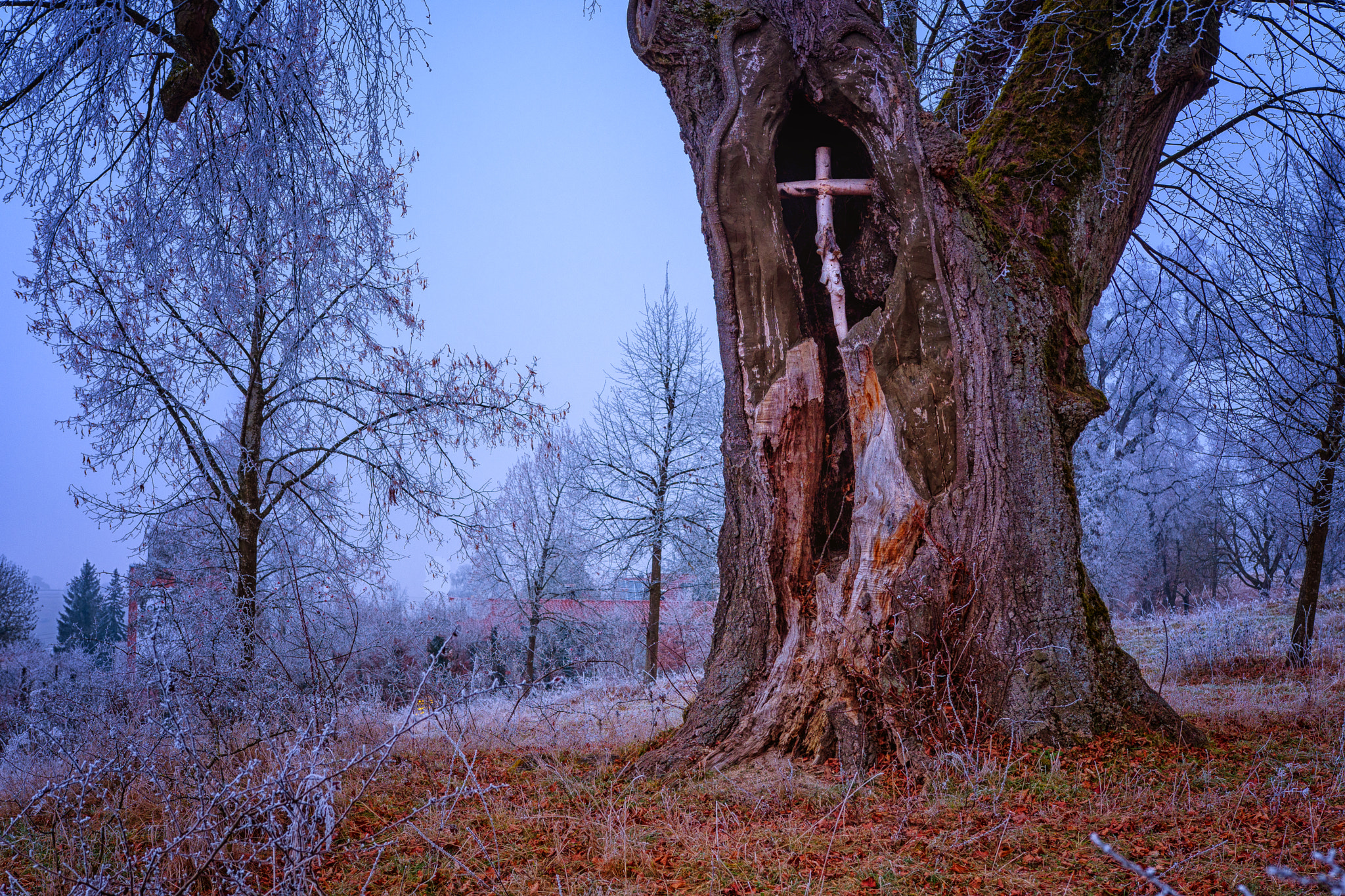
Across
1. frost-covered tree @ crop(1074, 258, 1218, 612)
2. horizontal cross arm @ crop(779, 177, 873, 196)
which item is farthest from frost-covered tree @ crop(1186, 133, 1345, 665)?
frost-covered tree @ crop(1074, 258, 1218, 612)

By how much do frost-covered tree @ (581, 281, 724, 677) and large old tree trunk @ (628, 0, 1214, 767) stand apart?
8.44m

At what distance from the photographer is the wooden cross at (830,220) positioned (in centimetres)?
443

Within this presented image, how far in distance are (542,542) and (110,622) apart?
14.1 meters

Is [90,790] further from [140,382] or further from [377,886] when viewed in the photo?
[140,382]

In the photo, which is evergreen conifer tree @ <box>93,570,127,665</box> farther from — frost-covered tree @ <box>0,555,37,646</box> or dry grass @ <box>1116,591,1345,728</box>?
dry grass @ <box>1116,591,1345,728</box>

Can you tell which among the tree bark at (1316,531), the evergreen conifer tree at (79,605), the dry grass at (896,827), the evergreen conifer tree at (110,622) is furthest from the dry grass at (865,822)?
the evergreen conifer tree at (79,605)

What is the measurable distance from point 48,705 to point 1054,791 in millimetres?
5753

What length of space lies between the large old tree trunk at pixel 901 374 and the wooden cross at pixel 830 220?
0.16 metres

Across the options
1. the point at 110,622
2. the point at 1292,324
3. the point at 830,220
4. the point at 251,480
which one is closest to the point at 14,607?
the point at 110,622

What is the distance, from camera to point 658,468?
13.2 m

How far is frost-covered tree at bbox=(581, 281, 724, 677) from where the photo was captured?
13.0 meters

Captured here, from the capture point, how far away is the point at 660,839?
108 inches

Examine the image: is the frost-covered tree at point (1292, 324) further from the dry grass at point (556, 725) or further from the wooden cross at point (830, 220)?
the dry grass at point (556, 725)

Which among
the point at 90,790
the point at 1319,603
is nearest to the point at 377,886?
the point at 90,790
